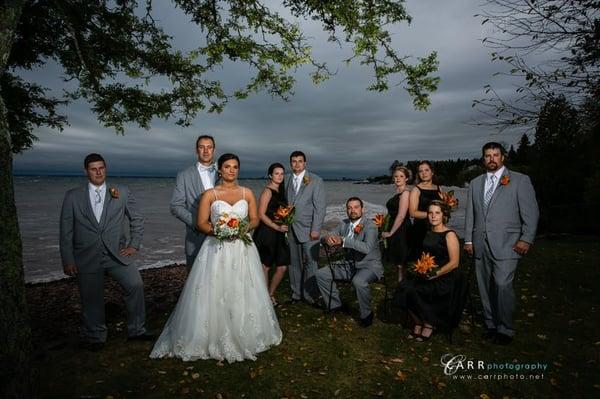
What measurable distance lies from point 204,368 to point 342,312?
125 inches

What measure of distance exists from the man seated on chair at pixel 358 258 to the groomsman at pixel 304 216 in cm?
59

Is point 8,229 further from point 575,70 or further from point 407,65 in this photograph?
point 575,70

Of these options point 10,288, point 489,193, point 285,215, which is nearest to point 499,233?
point 489,193

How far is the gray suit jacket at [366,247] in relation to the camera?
6.33m

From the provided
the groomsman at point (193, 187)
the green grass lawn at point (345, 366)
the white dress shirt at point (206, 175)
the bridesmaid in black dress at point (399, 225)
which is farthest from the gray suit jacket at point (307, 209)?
the groomsman at point (193, 187)

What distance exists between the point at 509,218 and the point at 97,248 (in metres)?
6.59

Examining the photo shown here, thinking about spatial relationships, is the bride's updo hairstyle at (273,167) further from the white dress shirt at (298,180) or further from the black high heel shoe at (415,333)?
the black high heel shoe at (415,333)

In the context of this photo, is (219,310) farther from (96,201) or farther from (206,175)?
(96,201)

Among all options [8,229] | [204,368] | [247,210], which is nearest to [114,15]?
[247,210]

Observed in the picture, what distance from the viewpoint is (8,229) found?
10.2ft

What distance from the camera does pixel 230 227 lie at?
4.88 metres

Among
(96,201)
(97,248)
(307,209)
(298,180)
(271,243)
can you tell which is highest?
(298,180)

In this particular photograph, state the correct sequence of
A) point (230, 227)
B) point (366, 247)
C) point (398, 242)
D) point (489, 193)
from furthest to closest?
point (398, 242), point (366, 247), point (489, 193), point (230, 227)

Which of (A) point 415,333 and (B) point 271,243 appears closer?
(A) point 415,333
